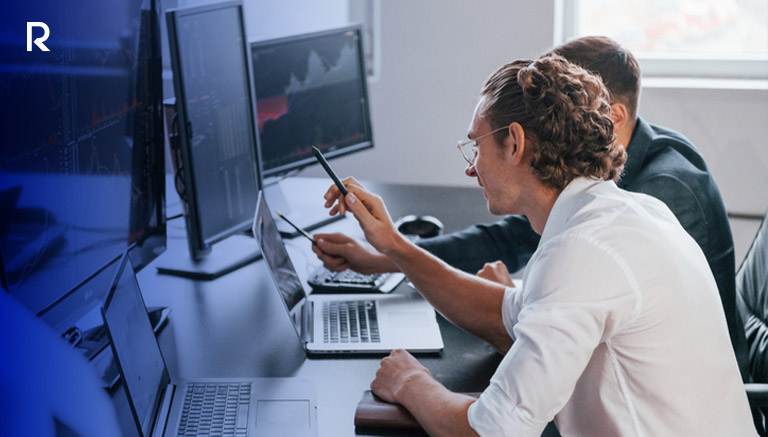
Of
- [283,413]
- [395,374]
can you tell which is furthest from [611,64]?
[283,413]

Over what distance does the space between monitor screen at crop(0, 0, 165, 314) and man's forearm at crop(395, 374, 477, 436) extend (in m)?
0.55

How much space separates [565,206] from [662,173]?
501 millimetres

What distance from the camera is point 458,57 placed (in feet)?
10.3

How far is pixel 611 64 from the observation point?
1.64 m

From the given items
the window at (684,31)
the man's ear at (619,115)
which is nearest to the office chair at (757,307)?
the man's ear at (619,115)

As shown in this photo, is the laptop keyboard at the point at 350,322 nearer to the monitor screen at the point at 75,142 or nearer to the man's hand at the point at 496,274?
the man's hand at the point at 496,274

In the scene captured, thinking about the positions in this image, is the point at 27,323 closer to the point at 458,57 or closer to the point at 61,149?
the point at 61,149

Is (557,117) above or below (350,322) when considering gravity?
above

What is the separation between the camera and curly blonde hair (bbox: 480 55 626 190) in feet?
3.84

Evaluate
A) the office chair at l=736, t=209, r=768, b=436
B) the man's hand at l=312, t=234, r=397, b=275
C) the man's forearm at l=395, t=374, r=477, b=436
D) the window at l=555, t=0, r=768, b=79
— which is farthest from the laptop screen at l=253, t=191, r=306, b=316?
the window at l=555, t=0, r=768, b=79

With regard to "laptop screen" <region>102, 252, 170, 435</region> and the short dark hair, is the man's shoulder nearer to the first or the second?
the short dark hair

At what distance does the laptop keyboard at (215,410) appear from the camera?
1.13 metres

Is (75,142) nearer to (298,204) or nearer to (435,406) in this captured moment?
(435,406)

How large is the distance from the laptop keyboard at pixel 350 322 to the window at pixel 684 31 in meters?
1.93
